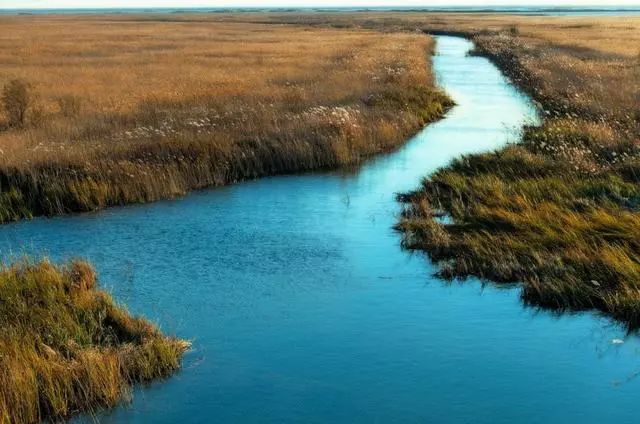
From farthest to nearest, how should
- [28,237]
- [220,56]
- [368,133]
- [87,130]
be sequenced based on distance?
[220,56], [368,133], [87,130], [28,237]

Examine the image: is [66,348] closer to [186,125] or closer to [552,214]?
[552,214]

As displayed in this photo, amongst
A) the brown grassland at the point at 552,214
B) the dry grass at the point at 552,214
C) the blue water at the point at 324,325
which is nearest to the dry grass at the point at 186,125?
the blue water at the point at 324,325

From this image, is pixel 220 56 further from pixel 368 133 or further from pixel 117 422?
pixel 117 422

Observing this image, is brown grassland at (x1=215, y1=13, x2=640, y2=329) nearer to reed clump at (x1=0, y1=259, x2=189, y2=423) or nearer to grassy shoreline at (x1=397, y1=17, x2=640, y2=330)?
grassy shoreline at (x1=397, y1=17, x2=640, y2=330)

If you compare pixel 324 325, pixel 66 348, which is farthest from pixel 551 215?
pixel 66 348

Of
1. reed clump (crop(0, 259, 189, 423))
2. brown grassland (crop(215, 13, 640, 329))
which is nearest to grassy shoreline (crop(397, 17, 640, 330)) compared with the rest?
brown grassland (crop(215, 13, 640, 329))

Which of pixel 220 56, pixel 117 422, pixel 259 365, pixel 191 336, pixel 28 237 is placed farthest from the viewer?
pixel 220 56

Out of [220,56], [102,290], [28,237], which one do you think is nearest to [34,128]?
[28,237]
